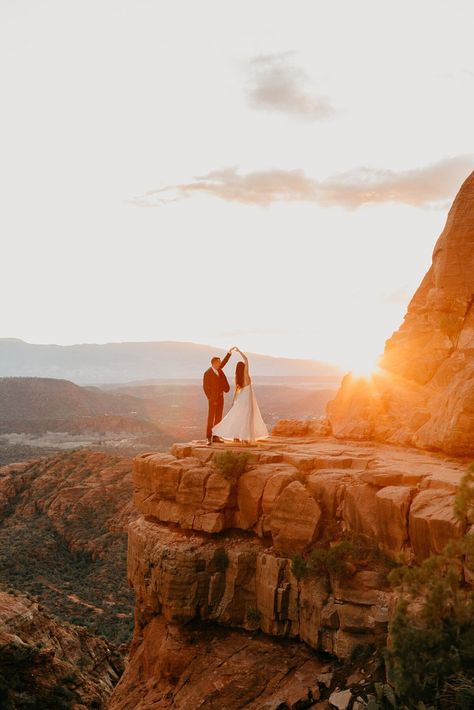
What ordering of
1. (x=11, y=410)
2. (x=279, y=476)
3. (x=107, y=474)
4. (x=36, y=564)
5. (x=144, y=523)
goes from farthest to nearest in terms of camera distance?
1. (x=11, y=410)
2. (x=107, y=474)
3. (x=36, y=564)
4. (x=144, y=523)
5. (x=279, y=476)

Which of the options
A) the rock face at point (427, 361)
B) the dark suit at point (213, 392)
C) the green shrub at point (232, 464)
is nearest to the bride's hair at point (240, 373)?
the dark suit at point (213, 392)

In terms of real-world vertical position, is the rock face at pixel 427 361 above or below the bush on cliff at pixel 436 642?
above

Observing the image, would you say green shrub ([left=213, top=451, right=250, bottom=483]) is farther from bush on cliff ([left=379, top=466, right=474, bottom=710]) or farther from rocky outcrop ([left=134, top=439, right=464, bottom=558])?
bush on cliff ([left=379, top=466, right=474, bottom=710])

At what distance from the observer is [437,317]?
18219mm

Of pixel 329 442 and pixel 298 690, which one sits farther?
pixel 329 442

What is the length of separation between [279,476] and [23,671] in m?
11.7

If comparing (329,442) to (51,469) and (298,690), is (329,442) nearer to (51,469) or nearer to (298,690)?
(298,690)

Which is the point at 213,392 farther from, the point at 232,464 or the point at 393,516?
the point at 393,516

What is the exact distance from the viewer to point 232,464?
46.6 feet

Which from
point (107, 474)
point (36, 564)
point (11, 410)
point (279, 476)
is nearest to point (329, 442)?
point (279, 476)

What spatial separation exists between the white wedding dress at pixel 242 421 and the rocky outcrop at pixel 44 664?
9513mm

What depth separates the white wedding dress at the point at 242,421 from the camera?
16328 millimetres

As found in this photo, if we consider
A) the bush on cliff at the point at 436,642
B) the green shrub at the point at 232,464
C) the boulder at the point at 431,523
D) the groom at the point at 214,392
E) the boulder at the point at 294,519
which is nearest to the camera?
the bush on cliff at the point at 436,642

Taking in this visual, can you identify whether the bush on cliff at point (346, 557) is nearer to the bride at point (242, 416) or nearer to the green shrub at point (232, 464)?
the green shrub at point (232, 464)
